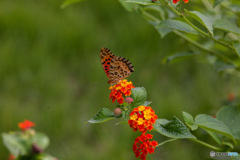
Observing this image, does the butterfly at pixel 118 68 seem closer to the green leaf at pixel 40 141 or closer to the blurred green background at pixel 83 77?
the green leaf at pixel 40 141

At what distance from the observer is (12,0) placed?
336cm

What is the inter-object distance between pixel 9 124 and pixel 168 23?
5.33 feet

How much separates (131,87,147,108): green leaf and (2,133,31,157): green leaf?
17.5 inches

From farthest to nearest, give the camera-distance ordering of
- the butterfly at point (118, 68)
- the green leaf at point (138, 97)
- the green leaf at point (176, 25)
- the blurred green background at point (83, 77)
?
the blurred green background at point (83, 77) → the butterfly at point (118, 68) → the green leaf at point (176, 25) → the green leaf at point (138, 97)

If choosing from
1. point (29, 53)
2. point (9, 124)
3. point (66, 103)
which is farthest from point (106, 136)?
point (29, 53)

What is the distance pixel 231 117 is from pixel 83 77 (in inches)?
67.7

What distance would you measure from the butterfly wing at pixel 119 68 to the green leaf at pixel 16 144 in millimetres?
651

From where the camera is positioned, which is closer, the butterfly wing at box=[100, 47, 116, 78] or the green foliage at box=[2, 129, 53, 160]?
the green foliage at box=[2, 129, 53, 160]

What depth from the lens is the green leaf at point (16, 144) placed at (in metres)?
0.82

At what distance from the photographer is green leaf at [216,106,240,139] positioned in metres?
1.41

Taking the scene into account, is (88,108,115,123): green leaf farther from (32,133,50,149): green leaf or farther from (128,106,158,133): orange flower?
(32,133,50,149): green leaf

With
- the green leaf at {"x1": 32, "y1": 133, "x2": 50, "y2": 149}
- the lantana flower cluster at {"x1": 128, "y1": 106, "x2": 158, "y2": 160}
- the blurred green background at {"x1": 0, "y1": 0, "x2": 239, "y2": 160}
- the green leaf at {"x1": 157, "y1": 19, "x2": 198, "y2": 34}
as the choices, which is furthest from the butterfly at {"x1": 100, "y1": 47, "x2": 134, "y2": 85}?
the blurred green background at {"x1": 0, "y1": 0, "x2": 239, "y2": 160}

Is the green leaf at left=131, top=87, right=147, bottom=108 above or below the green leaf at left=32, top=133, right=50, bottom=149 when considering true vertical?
below

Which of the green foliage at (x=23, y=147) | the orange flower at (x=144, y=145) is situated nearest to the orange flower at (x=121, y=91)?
A: the orange flower at (x=144, y=145)
